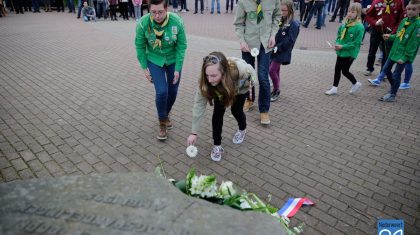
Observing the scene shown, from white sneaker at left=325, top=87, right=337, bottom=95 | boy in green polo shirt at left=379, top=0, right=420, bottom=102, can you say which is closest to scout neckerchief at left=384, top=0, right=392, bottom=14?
boy in green polo shirt at left=379, top=0, right=420, bottom=102

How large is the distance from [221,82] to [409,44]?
4.09 meters

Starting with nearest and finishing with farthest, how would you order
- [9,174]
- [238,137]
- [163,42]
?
[9,174], [163,42], [238,137]

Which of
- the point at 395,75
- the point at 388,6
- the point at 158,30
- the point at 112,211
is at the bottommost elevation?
the point at 395,75

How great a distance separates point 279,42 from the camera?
17.2ft

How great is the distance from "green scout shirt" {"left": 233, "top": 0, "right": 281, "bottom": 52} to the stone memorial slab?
324 centimetres

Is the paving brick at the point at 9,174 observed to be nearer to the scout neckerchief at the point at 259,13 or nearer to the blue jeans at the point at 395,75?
the scout neckerchief at the point at 259,13

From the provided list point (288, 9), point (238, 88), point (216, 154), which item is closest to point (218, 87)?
point (238, 88)

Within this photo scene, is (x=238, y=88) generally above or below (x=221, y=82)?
below

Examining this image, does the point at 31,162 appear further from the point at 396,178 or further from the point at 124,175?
the point at 396,178

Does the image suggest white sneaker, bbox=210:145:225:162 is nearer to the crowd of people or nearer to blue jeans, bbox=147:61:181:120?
the crowd of people

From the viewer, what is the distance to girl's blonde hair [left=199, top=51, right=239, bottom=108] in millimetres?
2959

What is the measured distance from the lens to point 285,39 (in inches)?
205

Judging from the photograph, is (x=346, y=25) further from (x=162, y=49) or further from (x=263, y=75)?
(x=162, y=49)

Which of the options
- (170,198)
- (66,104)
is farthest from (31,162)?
(170,198)
